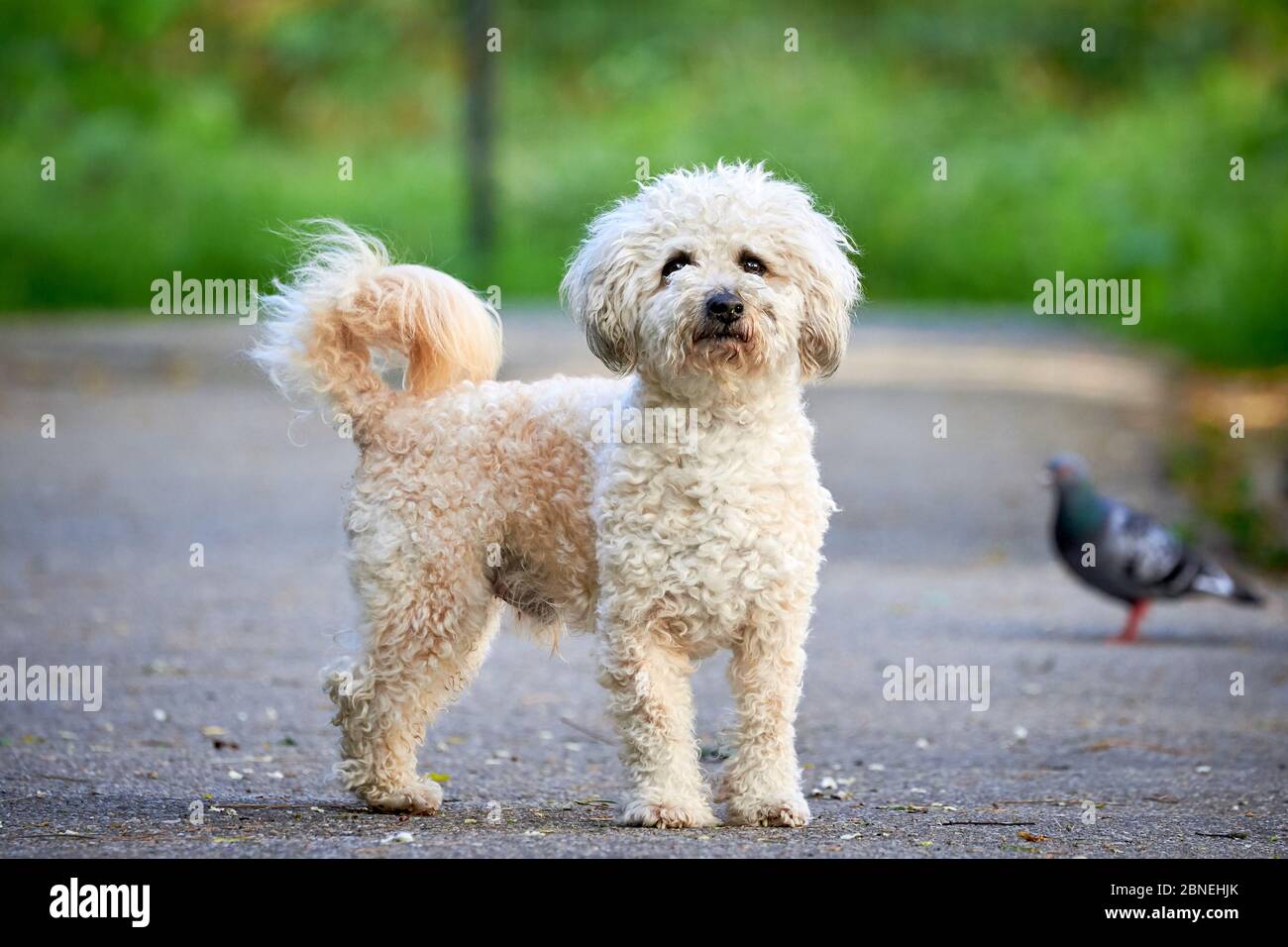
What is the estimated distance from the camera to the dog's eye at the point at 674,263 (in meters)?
5.27

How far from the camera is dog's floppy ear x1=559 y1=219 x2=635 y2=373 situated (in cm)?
530

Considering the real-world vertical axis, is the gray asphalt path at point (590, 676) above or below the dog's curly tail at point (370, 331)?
below

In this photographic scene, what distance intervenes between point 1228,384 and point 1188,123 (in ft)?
35.8

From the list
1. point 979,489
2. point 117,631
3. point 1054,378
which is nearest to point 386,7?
point 1054,378

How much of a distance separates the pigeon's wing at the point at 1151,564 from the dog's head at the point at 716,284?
4.29m

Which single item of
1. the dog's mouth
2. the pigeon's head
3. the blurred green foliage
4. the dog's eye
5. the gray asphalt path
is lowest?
the gray asphalt path

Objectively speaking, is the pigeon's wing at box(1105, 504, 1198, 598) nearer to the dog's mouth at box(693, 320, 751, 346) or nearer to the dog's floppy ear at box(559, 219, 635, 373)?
the dog's floppy ear at box(559, 219, 635, 373)

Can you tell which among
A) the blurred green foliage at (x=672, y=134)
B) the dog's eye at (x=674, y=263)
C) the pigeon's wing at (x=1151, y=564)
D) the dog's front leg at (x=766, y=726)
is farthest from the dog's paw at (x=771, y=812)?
the blurred green foliage at (x=672, y=134)

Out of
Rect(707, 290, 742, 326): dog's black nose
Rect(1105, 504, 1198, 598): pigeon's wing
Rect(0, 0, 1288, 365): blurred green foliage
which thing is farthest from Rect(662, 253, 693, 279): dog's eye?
Rect(0, 0, 1288, 365): blurred green foliage

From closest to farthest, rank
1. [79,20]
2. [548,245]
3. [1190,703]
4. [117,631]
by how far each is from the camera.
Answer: [1190,703] → [117,631] → [79,20] → [548,245]

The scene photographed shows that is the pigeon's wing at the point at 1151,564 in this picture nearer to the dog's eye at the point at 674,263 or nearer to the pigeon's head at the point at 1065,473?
the pigeon's head at the point at 1065,473

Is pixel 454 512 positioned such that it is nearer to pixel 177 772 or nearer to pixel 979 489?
pixel 177 772

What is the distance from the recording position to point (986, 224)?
1117 inches

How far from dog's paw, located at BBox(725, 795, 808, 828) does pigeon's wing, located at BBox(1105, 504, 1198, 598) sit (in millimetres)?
4366
